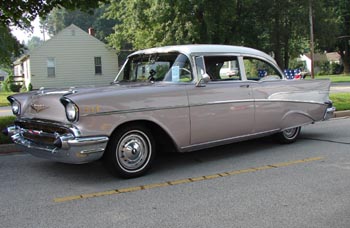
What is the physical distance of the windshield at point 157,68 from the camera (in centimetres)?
646

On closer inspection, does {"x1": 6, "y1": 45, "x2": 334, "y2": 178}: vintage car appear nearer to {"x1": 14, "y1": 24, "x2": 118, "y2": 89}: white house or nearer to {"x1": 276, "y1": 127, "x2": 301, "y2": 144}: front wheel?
{"x1": 276, "y1": 127, "x2": 301, "y2": 144}: front wheel

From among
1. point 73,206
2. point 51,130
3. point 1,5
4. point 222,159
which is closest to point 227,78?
point 222,159

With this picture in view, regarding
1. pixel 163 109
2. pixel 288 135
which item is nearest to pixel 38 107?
pixel 163 109

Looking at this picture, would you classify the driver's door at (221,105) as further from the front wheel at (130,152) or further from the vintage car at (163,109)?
the front wheel at (130,152)

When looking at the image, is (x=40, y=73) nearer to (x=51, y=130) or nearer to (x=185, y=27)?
(x=185, y=27)

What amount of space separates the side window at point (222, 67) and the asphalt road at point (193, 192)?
4.36ft

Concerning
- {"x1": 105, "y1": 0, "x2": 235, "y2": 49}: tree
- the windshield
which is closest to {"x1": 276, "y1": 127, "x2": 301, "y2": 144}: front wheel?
the windshield

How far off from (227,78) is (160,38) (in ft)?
86.6

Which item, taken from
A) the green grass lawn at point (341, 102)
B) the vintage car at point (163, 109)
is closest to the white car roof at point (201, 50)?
the vintage car at point (163, 109)

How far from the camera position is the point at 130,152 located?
19.1 feet

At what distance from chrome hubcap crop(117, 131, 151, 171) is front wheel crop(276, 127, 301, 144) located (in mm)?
3032

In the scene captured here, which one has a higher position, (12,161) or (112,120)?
(112,120)

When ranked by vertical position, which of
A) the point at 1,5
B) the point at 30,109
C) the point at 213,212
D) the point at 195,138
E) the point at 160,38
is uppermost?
the point at 160,38

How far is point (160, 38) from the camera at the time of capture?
→ 32781 mm
